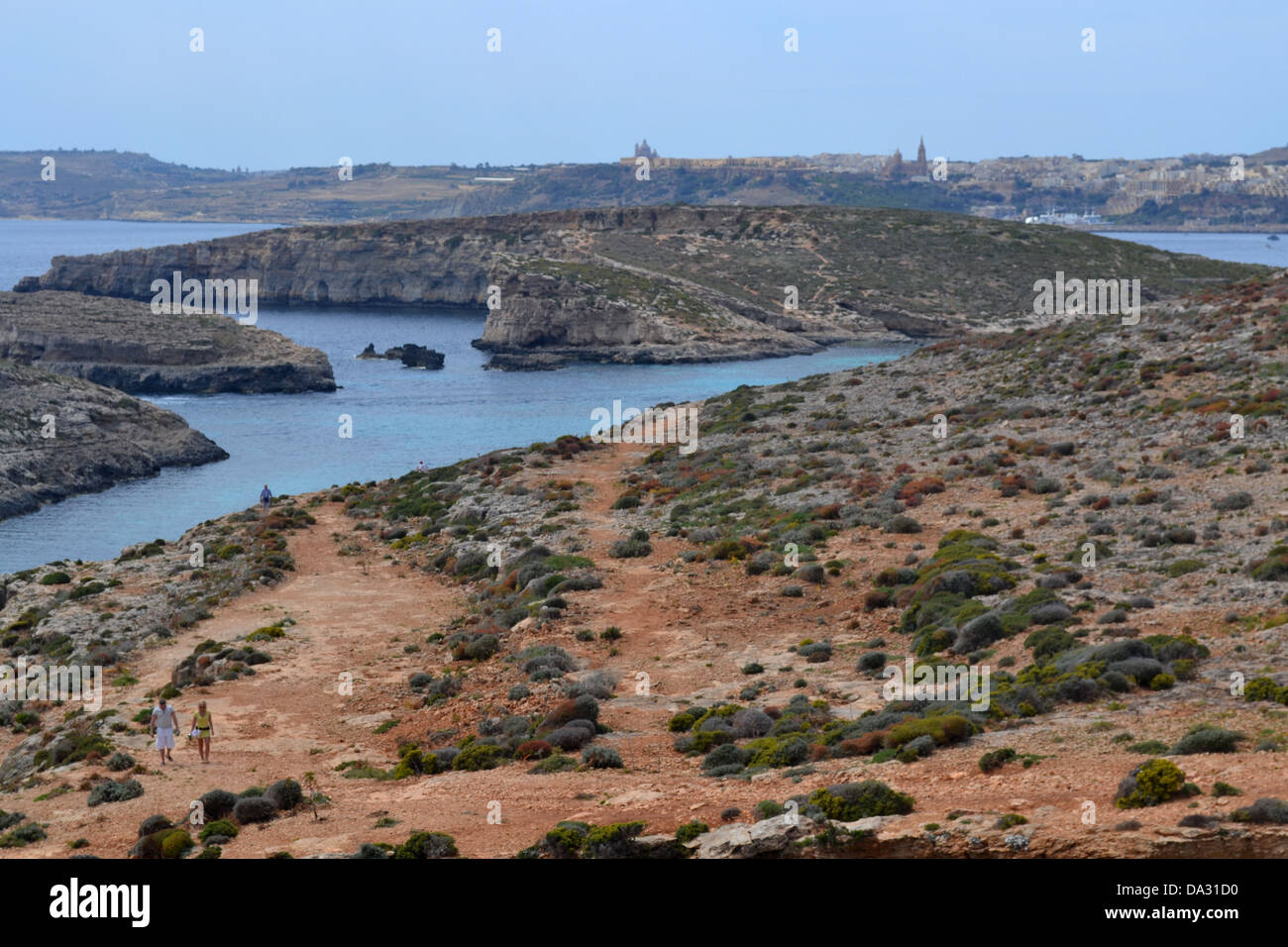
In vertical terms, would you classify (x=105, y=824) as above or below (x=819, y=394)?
below

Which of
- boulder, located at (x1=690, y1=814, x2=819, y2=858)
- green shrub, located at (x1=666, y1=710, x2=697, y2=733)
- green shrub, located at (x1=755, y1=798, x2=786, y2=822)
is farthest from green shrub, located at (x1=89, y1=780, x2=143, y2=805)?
green shrub, located at (x1=755, y1=798, x2=786, y2=822)

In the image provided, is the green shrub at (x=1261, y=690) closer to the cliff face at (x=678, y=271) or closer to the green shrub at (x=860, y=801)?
the green shrub at (x=860, y=801)

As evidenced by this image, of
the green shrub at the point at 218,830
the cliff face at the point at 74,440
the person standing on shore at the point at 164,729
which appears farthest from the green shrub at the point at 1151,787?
the cliff face at the point at 74,440

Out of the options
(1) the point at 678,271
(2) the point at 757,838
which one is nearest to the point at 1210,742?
(2) the point at 757,838

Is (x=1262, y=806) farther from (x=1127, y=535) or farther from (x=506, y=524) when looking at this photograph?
(x=506, y=524)

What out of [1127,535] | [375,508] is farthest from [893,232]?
[1127,535]

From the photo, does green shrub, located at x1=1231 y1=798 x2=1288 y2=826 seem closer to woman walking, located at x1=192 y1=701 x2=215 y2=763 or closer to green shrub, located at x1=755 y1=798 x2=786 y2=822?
green shrub, located at x1=755 y1=798 x2=786 y2=822

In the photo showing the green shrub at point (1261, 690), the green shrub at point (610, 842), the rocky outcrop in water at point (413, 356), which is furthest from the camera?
the rocky outcrop in water at point (413, 356)
